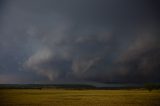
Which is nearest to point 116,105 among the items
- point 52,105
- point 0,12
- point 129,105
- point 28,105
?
point 129,105

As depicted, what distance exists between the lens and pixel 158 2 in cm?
961

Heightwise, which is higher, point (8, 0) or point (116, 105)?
point (8, 0)

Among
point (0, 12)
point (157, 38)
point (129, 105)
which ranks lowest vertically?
point (129, 105)

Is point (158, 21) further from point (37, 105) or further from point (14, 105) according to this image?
point (14, 105)

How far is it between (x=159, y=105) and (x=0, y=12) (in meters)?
6.24

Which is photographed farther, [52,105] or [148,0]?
[52,105]

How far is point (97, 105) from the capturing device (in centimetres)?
1052

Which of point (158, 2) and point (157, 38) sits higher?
point (158, 2)

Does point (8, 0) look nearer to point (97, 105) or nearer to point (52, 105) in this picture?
point (52, 105)

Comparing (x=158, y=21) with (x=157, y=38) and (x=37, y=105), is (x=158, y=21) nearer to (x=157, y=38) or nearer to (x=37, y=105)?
(x=157, y=38)

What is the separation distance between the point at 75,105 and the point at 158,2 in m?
4.73

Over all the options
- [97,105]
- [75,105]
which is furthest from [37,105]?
[97,105]

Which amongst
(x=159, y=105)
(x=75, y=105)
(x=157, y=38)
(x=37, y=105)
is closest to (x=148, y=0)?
(x=157, y=38)

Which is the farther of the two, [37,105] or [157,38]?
[37,105]
